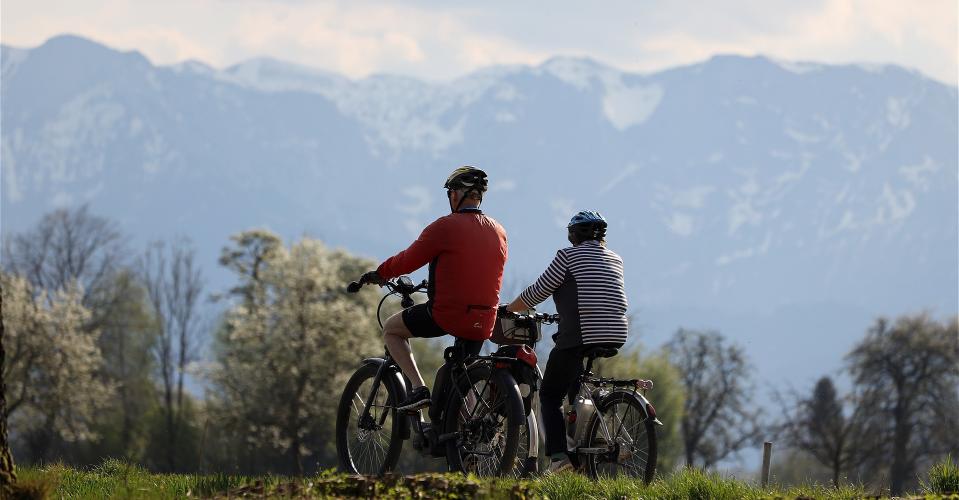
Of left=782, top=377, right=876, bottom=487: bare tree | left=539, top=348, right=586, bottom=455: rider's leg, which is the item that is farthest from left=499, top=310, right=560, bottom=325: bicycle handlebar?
left=782, top=377, right=876, bottom=487: bare tree

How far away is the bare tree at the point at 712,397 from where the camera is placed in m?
72.7

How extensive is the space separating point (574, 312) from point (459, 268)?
116 centimetres

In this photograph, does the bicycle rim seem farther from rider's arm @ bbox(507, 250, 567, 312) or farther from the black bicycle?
rider's arm @ bbox(507, 250, 567, 312)

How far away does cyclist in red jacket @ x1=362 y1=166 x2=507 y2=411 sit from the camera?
29.3 ft

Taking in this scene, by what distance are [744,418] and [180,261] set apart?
3580 centimetres

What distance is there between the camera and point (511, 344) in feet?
32.4

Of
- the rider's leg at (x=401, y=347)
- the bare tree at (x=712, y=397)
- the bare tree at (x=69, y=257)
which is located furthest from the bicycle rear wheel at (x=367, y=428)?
the bare tree at (x=69, y=257)

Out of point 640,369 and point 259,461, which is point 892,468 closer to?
point 640,369

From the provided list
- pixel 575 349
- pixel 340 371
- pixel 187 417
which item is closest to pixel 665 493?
pixel 575 349

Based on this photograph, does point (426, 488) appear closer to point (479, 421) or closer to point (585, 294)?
point (479, 421)

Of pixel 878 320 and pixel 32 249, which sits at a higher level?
pixel 32 249

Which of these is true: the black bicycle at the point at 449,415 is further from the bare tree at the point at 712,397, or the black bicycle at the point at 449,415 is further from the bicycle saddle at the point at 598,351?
the bare tree at the point at 712,397

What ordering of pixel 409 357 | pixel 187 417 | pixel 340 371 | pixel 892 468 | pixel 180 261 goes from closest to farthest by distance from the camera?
pixel 409 357 < pixel 340 371 < pixel 892 468 < pixel 187 417 < pixel 180 261

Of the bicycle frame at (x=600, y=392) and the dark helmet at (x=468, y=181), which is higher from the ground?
the dark helmet at (x=468, y=181)
